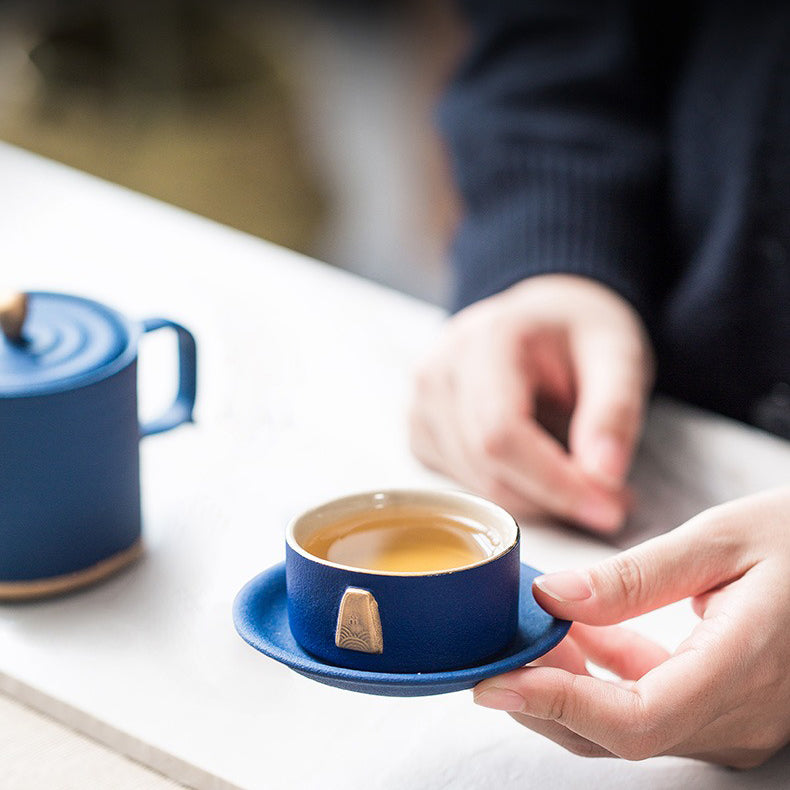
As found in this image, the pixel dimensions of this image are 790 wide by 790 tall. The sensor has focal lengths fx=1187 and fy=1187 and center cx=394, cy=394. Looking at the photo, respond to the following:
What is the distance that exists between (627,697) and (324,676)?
0.41ft

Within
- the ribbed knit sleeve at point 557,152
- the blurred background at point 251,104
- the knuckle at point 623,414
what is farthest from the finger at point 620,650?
the blurred background at point 251,104

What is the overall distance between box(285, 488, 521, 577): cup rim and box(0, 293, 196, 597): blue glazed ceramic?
167 millimetres

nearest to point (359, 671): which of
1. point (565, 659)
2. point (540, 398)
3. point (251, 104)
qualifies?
point (565, 659)

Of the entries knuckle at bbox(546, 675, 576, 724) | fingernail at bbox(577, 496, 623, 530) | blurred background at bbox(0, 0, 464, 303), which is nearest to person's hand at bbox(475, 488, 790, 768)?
knuckle at bbox(546, 675, 576, 724)

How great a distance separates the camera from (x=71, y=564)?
68cm

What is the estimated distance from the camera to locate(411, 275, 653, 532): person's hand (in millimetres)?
799

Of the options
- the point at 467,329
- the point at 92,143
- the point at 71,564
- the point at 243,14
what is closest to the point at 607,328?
the point at 467,329

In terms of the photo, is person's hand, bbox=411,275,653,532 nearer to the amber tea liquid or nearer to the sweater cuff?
the sweater cuff

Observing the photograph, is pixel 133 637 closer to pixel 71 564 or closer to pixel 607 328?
pixel 71 564

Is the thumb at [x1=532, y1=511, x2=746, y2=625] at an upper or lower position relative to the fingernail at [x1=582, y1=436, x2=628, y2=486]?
upper

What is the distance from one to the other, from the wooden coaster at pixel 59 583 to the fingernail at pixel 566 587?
286 millimetres

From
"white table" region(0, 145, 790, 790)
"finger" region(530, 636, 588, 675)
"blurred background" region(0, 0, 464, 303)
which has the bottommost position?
"blurred background" region(0, 0, 464, 303)

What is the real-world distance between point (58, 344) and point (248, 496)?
0.18 metres

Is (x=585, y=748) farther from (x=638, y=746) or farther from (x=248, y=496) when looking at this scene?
(x=248, y=496)
